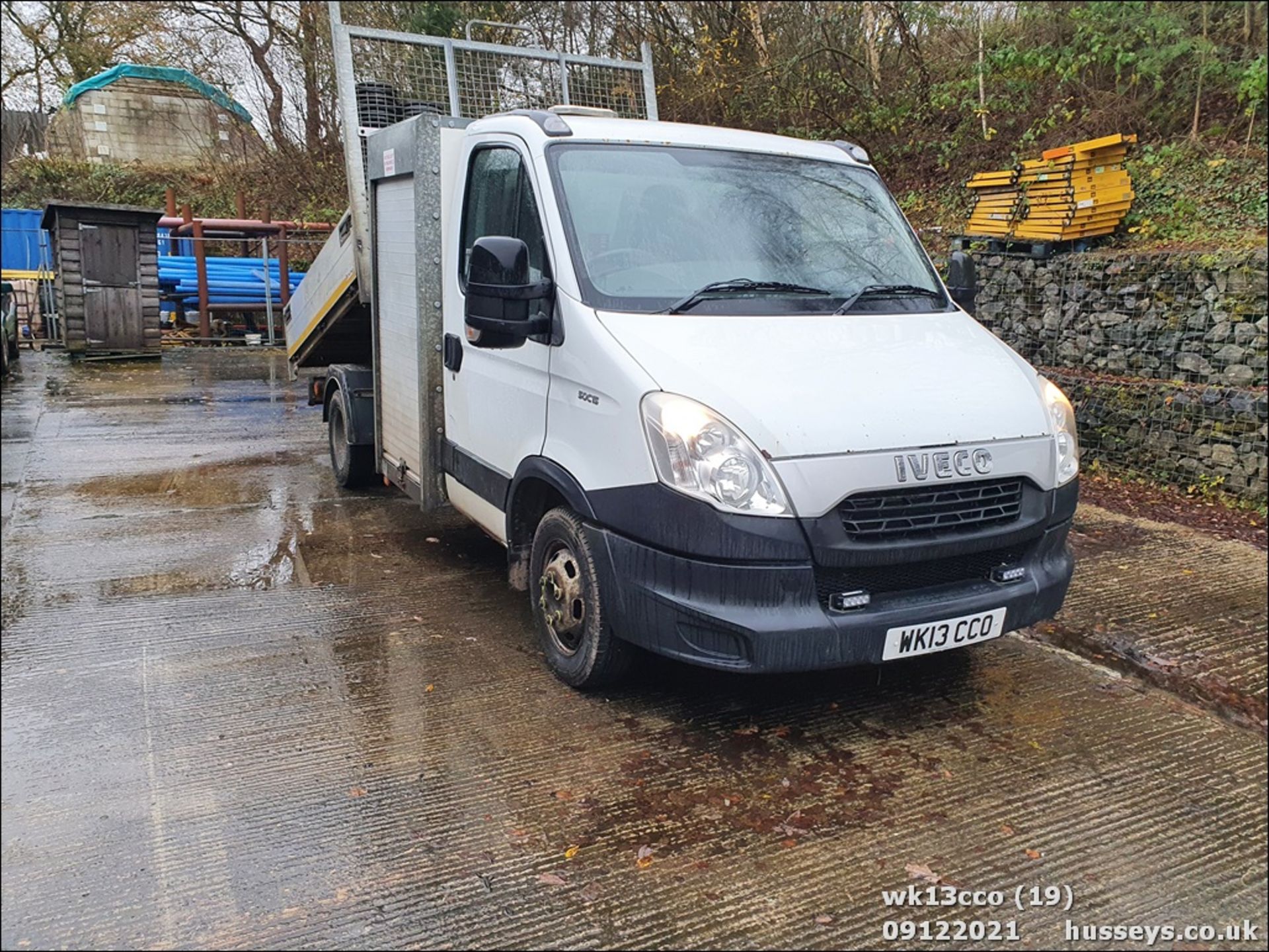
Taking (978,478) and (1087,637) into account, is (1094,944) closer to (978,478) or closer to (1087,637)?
(978,478)

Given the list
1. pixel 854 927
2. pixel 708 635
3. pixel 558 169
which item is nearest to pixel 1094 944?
pixel 854 927

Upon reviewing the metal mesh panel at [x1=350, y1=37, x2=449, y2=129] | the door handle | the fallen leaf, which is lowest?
the fallen leaf

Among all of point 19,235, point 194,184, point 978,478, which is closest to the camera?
point 978,478

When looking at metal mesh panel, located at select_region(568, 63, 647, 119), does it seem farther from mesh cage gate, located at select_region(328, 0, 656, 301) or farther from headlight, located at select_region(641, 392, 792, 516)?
headlight, located at select_region(641, 392, 792, 516)

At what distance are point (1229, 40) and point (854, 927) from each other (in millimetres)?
2998

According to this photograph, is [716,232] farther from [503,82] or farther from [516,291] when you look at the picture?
[503,82]

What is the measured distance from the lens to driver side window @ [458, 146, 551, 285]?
13.4 ft

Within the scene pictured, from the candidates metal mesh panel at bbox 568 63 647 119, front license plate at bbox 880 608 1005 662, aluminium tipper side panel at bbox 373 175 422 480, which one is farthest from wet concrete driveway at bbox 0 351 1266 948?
metal mesh panel at bbox 568 63 647 119

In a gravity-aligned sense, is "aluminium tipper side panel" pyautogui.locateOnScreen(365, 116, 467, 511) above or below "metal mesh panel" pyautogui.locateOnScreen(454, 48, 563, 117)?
below

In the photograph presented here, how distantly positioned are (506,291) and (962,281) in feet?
7.67

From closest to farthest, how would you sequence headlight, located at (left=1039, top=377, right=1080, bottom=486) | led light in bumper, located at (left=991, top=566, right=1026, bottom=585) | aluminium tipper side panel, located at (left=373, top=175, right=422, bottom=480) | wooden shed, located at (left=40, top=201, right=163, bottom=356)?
led light in bumper, located at (left=991, top=566, right=1026, bottom=585), headlight, located at (left=1039, top=377, right=1080, bottom=486), aluminium tipper side panel, located at (left=373, top=175, right=422, bottom=480), wooden shed, located at (left=40, top=201, right=163, bottom=356)

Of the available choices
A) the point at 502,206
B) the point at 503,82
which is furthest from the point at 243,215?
the point at 502,206

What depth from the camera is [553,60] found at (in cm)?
680

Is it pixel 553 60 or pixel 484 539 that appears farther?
pixel 553 60
